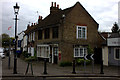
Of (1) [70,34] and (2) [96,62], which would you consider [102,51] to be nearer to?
(2) [96,62]

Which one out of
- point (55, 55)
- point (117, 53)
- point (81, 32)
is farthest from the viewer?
point (81, 32)

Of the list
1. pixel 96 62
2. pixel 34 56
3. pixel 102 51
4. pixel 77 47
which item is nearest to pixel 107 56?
pixel 102 51

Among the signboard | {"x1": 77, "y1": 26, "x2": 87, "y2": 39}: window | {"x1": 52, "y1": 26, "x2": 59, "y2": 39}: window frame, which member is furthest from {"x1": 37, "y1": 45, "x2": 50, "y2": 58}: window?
the signboard

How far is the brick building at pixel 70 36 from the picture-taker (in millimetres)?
20312

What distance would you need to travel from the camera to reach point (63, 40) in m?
20.2

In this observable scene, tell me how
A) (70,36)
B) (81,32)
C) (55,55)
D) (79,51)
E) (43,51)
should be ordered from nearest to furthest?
(70,36) → (55,55) → (79,51) → (81,32) → (43,51)

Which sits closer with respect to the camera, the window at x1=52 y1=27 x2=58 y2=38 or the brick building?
the brick building

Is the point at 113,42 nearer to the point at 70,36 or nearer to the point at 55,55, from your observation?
the point at 70,36

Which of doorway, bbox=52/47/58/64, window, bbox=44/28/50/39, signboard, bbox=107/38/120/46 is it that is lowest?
doorway, bbox=52/47/58/64

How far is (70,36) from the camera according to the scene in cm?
2084

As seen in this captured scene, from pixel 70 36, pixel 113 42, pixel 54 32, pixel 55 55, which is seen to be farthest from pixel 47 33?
pixel 113 42

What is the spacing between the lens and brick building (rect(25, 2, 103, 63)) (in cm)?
2031

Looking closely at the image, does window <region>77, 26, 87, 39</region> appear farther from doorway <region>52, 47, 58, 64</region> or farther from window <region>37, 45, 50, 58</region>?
window <region>37, 45, 50, 58</region>

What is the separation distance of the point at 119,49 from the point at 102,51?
3052 millimetres
